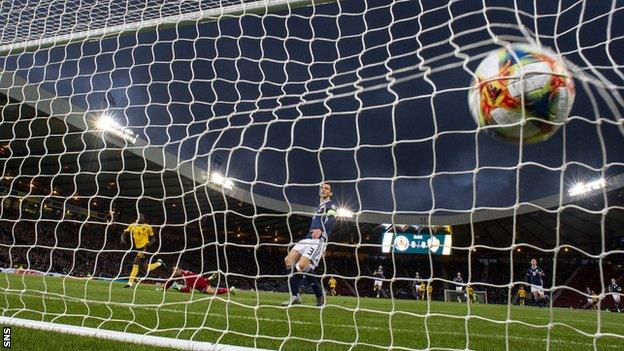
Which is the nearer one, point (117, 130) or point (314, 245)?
point (314, 245)

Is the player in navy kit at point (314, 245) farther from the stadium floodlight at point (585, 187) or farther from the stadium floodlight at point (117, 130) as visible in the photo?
the stadium floodlight at point (585, 187)

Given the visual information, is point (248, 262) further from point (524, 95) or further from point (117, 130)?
point (524, 95)

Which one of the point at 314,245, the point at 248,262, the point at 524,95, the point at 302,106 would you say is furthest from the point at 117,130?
the point at 248,262

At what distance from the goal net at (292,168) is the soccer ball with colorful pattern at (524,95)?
0.7 inches

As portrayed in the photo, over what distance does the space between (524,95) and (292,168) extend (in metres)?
Result: 19.2

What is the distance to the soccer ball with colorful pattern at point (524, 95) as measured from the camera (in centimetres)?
258

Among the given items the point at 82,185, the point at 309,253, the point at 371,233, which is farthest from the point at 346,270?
the point at 309,253

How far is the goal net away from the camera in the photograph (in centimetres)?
Result: 293

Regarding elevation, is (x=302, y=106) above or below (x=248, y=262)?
above

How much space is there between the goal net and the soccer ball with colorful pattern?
0.02m

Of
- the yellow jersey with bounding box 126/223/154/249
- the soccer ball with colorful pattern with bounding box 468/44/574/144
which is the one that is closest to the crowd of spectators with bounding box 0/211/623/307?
the yellow jersey with bounding box 126/223/154/249

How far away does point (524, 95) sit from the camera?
2.62 m

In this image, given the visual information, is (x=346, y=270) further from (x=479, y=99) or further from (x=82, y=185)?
(x=479, y=99)

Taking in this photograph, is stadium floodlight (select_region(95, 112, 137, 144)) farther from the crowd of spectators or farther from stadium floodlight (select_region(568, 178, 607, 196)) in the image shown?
the crowd of spectators
